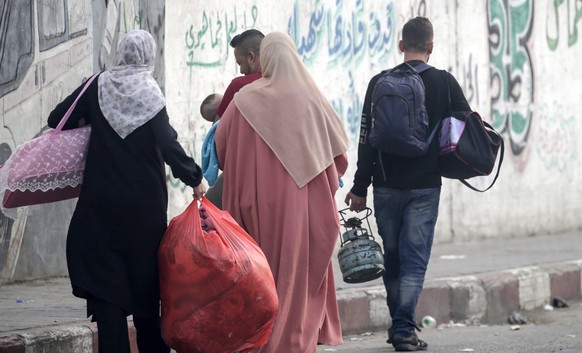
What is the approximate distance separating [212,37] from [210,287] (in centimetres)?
451

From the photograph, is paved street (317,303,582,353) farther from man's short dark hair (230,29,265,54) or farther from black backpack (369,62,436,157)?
man's short dark hair (230,29,265,54)

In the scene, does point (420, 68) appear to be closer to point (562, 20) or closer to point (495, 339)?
point (495, 339)

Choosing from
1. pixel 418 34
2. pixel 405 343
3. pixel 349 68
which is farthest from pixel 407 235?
pixel 349 68

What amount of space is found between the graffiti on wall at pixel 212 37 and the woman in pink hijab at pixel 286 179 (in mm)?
3598

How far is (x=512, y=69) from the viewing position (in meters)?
12.7

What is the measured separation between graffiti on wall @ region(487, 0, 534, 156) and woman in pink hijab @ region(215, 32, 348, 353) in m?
6.99

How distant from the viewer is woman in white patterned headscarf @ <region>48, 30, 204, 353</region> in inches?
202

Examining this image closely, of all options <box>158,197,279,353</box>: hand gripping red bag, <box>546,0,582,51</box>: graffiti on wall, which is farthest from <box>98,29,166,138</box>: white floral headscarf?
<box>546,0,582,51</box>: graffiti on wall

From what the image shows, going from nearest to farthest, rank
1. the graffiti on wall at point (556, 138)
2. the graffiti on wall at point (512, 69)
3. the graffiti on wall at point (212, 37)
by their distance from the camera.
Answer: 1. the graffiti on wall at point (212, 37)
2. the graffiti on wall at point (512, 69)
3. the graffiti on wall at point (556, 138)

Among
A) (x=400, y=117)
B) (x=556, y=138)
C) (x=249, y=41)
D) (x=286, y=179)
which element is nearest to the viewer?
(x=286, y=179)

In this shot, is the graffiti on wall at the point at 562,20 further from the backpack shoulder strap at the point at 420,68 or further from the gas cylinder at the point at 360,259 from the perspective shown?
the gas cylinder at the point at 360,259

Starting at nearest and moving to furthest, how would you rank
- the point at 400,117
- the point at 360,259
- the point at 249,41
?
the point at 249,41
the point at 360,259
the point at 400,117

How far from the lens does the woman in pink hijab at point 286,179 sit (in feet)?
18.4

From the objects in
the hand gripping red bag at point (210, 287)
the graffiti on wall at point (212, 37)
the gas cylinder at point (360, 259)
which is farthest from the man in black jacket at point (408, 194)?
the graffiti on wall at point (212, 37)
